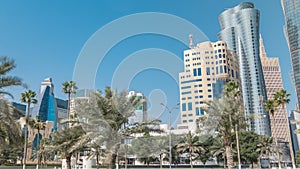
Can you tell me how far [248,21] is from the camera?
470ft

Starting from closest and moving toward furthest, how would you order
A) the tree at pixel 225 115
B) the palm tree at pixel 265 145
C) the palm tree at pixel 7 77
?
1. the palm tree at pixel 7 77
2. the tree at pixel 225 115
3. the palm tree at pixel 265 145

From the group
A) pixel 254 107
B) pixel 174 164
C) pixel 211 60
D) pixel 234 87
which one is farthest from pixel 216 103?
pixel 254 107

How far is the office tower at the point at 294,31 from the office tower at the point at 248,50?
1624cm

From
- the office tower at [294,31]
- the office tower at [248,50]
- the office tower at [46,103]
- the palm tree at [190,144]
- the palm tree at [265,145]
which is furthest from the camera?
the office tower at [46,103]

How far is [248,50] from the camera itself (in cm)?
14112

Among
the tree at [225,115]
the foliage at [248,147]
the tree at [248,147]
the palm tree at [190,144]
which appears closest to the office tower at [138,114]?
the tree at [225,115]

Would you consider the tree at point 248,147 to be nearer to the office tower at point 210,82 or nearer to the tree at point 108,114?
the office tower at point 210,82

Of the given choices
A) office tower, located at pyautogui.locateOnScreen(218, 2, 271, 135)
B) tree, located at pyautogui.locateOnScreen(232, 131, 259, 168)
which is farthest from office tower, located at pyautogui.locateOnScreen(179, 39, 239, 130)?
office tower, located at pyautogui.locateOnScreen(218, 2, 271, 135)

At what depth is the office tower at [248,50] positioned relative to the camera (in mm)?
136125

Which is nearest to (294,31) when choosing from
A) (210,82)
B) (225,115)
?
(210,82)

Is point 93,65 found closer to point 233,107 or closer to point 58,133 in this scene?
point 58,133

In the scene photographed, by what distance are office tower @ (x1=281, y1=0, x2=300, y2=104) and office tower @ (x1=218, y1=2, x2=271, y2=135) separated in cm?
1624

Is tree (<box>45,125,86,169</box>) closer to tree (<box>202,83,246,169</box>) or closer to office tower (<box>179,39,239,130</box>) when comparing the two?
tree (<box>202,83,246,169</box>)

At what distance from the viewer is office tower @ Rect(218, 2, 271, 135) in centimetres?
13612
